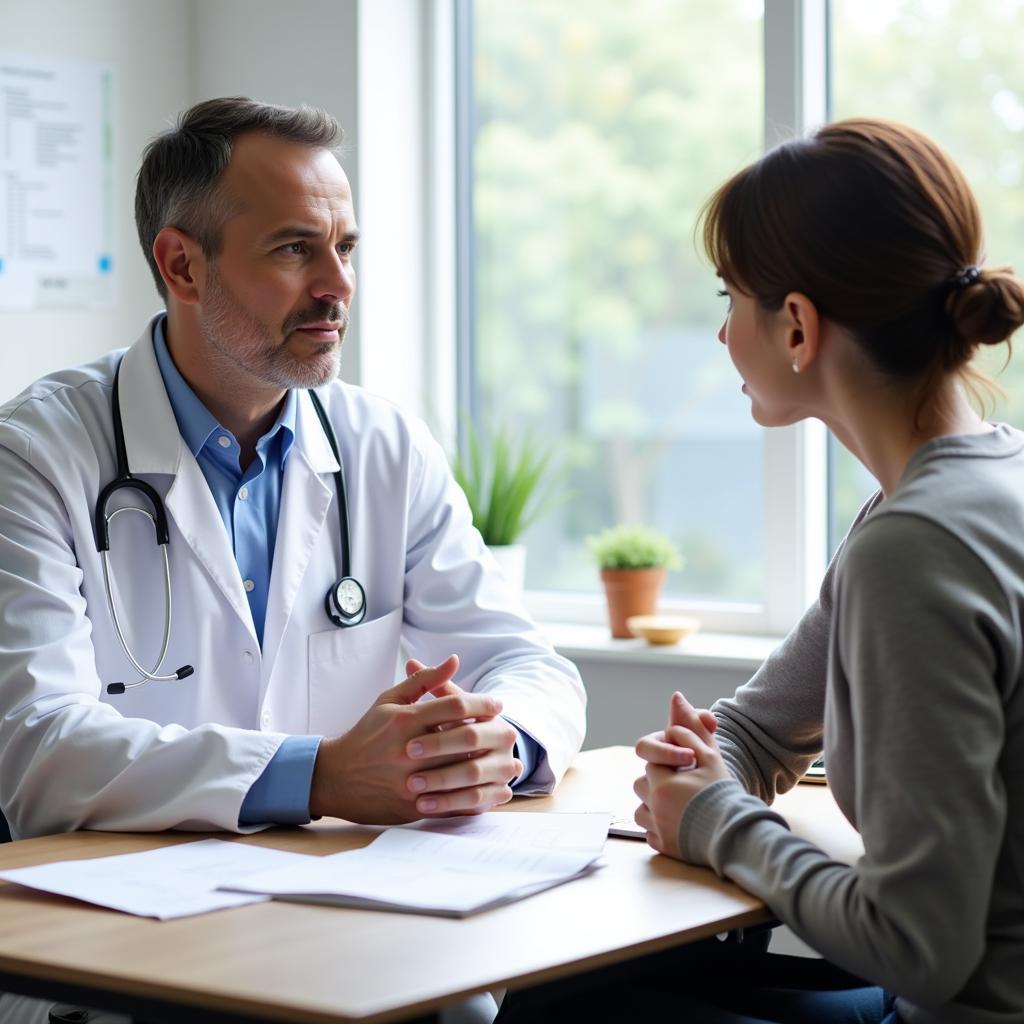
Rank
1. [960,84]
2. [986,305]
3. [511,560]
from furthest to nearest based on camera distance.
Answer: [511,560]
[960,84]
[986,305]

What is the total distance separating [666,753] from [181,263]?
1172 millimetres

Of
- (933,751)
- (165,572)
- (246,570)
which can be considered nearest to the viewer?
(933,751)

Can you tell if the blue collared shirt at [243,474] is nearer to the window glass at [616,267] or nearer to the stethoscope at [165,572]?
the stethoscope at [165,572]

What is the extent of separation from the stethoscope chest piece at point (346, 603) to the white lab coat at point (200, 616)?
2 centimetres

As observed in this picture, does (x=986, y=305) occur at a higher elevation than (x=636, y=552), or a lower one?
higher

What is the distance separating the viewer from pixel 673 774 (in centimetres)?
138

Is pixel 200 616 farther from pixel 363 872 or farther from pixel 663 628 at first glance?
pixel 663 628

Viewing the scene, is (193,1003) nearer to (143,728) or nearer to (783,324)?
(143,728)

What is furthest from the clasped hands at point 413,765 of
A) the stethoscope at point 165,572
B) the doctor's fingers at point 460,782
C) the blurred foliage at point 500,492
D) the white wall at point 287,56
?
the white wall at point 287,56

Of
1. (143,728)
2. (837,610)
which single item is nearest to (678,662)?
(143,728)

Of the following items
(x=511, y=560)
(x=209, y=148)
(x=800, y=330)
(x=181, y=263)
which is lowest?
(x=511, y=560)

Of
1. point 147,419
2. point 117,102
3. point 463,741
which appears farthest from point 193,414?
point 117,102

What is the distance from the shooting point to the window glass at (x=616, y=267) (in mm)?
3141

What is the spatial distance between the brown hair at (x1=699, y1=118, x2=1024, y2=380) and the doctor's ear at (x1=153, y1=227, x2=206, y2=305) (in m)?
1.09
